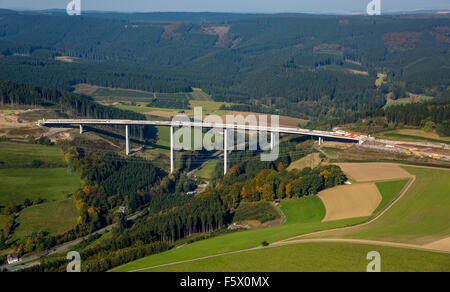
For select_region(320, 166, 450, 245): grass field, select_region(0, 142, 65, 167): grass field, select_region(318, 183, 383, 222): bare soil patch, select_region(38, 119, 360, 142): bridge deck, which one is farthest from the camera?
select_region(38, 119, 360, 142): bridge deck

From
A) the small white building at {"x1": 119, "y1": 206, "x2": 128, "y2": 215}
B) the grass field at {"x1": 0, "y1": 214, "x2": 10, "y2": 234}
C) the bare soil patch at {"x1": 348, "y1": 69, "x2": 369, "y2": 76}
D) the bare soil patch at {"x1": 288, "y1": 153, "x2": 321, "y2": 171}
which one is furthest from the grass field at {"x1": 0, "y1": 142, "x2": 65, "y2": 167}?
the bare soil patch at {"x1": 348, "y1": 69, "x2": 369, "y2": 76}

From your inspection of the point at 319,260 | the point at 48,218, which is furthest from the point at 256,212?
the point at 48,218

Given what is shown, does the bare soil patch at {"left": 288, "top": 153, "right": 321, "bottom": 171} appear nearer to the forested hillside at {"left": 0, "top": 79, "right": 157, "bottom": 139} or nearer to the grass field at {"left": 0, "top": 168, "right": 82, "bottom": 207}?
the grass field at {"left": 0, "top": 168, "right": 82, "bottom": 207}

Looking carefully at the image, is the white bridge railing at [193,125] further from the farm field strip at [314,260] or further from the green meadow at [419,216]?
the farm field strip at [314,260]

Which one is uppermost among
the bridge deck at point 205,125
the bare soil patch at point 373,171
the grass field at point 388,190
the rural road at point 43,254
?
the bridge deck at point 205,125

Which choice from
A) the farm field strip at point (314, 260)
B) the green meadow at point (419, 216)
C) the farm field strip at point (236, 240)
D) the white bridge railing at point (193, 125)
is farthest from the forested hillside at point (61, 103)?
the farm field strip at point (314, 260)

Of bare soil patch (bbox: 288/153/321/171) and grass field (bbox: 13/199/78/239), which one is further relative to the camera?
bare soil patch (bbox: 288/153/321/171)
